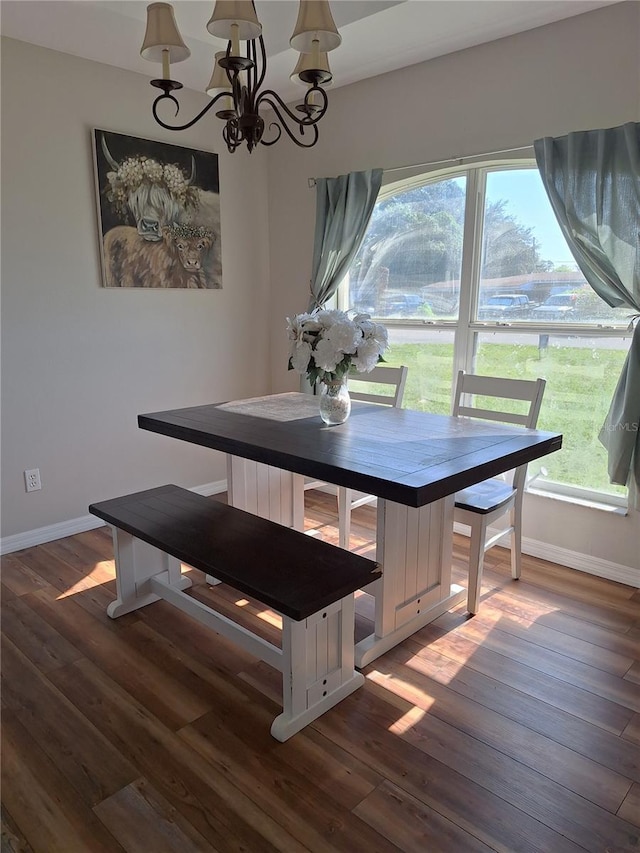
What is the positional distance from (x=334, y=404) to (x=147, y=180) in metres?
1.98

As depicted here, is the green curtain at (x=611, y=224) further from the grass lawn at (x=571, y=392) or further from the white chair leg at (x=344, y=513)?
the white chair leg at (x=344, y=513)

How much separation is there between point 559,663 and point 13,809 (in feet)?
6.05

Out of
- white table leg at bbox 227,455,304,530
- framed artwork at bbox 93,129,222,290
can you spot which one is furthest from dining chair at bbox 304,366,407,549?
framed artwork at bbox 93,129,222,290

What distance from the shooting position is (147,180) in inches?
133

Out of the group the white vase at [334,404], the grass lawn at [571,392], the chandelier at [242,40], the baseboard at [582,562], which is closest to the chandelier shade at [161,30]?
the chandelier at [242,40]

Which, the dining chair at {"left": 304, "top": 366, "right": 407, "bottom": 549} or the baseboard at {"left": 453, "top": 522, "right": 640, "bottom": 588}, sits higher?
the dining chair at {"left": 304, "top": 366, "right": 407, "bottom": 549}

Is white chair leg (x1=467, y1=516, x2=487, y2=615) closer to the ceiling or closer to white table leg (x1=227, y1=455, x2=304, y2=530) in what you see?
white table leg (x1=227, y1=455, x2=304, y2=530)

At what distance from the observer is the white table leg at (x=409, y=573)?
2160 millimetres

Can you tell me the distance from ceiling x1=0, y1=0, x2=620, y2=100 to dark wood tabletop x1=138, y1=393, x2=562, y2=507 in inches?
71.0

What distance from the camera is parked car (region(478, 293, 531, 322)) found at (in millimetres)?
3029

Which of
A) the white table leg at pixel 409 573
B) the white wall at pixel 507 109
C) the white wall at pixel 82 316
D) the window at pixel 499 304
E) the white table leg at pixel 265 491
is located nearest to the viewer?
the white table leg at pixel 409 573

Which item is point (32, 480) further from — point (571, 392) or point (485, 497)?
point (571, 392)

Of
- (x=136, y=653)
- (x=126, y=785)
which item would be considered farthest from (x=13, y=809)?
(x=136, y=653)

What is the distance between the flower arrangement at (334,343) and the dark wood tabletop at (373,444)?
0.27 meters
